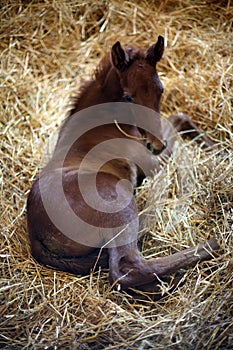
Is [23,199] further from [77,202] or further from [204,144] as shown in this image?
[204,144]

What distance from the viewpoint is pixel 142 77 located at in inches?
135

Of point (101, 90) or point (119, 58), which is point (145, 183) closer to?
point (101, 90)

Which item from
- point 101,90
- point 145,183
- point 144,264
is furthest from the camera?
point 145,183

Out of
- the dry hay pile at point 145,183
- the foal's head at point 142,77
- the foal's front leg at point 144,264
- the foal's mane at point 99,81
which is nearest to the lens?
the dry hay pile at point 145,183

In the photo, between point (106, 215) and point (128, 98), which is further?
point (128, 98)

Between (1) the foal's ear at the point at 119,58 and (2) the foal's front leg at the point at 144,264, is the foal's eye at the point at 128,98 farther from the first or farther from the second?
(2) the foal's front leg at the point at 144,264

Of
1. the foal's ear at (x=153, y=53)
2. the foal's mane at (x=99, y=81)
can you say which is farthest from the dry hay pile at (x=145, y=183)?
the foal's ear at (x=153, y=53)

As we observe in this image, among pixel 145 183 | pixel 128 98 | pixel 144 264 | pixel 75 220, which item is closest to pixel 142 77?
pixel 128 98

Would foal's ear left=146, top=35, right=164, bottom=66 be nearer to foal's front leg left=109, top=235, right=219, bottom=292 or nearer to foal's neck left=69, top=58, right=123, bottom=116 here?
foal's neck left=69, top=58, right=123, bottom=116

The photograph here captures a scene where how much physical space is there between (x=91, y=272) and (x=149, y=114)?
1190mm

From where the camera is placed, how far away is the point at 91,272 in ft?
10.3

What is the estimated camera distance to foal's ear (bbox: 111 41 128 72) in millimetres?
3480

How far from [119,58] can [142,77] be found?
241 mm

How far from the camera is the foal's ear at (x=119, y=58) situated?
11.4 ft
